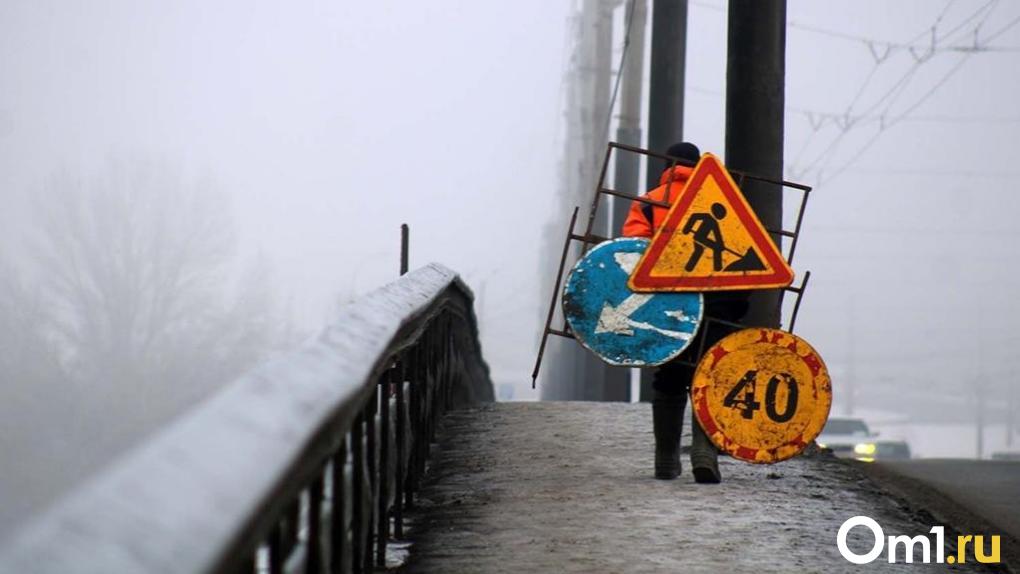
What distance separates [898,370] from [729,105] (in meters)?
122

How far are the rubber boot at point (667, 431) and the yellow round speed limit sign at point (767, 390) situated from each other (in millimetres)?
725

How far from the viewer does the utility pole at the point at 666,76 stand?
17781mm

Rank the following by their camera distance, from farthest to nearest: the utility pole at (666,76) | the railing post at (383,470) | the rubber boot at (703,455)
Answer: the utility pole at (666,76)
the rubber boot at (703,455)
the railing post at (383,470)

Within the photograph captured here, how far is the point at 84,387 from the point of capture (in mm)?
72375

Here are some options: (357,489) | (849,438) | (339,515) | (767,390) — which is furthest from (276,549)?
(849,438)

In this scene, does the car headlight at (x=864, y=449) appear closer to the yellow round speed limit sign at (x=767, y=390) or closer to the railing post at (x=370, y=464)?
the yellow round speed limit sign at (x=767, y=390)

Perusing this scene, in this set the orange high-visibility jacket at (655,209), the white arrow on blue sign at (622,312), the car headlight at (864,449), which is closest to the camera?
the white arrow on blue sign at (622,312)

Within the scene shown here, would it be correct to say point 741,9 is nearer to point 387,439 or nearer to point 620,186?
point 387,439

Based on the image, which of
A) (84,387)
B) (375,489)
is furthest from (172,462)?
(84,387)

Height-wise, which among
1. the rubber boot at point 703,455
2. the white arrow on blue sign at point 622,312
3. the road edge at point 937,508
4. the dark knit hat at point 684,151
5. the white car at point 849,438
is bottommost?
the white car at point 849,438

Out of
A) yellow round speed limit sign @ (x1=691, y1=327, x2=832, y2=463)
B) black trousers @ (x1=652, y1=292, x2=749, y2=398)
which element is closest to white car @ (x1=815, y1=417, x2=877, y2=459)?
black trousers @ (x1=652, y1=292, x2=749, y2=398)

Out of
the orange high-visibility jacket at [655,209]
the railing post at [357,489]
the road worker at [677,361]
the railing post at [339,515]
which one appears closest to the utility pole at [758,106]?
the road worker at [677,361]

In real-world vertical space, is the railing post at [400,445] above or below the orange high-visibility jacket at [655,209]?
below

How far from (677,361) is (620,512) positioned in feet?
3.23
